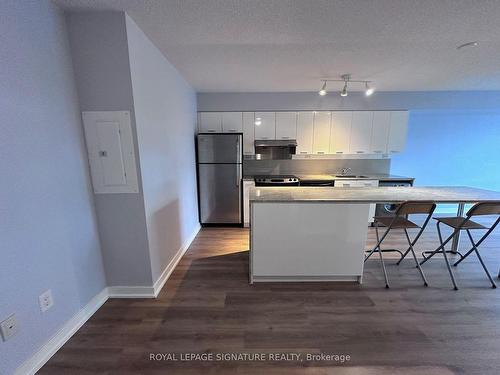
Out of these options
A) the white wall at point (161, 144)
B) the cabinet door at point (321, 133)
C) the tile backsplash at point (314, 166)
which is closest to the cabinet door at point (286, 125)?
the cabinet door at point (321, 133)

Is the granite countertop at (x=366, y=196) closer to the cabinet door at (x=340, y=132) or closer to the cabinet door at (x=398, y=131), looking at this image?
the cabinet door at (x=340, y=132)

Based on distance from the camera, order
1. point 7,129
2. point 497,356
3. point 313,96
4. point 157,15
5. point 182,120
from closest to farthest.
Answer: point 7,129 < point 497,356 < point 157,15 < point 182,120 < point 313,96

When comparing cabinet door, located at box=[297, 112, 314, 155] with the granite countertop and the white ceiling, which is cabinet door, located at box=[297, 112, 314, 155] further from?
the granite countertop

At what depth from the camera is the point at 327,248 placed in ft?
7.01

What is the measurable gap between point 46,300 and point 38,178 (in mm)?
826

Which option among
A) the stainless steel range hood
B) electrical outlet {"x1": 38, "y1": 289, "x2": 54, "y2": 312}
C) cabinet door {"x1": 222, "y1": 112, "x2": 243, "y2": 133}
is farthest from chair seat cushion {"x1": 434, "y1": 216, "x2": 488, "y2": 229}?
electrical outlet {"x1": 38, "y1": 289, "x2": 54, "y2": 312}

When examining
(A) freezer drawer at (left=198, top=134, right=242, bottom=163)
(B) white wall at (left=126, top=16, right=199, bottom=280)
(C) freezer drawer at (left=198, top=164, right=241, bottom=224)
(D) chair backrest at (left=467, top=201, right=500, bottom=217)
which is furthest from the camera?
(C) freezer drawer at (left=198, top=164, right=241, bottom=224)

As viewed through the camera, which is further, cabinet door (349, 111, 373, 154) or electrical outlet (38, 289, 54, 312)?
cabinet door (349, 111, 373, 154)

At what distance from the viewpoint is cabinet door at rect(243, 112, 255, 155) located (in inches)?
153

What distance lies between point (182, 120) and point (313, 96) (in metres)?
2.44

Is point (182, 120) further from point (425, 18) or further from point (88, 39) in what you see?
point (425, 18)

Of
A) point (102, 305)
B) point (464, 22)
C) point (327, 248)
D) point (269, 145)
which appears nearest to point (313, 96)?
point (269, 145)

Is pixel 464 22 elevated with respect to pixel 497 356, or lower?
elevated

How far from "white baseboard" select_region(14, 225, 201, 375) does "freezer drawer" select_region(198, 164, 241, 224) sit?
4.63 feet
